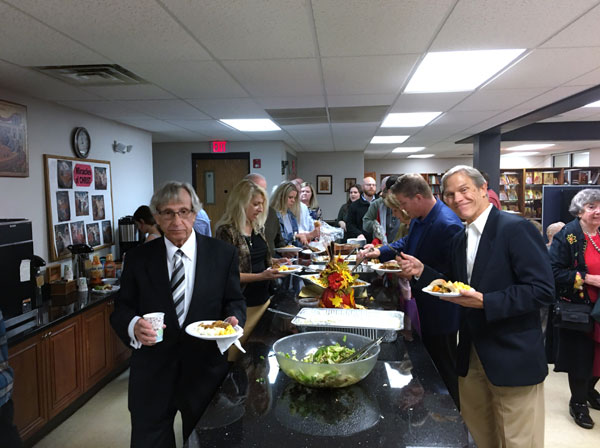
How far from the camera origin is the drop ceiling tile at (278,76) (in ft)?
10.1

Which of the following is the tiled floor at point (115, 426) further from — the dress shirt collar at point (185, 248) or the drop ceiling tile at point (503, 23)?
the drop ceiling tile at point (503, 23)

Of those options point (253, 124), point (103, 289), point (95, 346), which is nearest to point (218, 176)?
point (253, 124)

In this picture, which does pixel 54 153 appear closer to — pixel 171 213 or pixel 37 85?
pixel 37 85

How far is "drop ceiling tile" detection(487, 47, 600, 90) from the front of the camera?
116 inches

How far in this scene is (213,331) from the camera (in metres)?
1.50

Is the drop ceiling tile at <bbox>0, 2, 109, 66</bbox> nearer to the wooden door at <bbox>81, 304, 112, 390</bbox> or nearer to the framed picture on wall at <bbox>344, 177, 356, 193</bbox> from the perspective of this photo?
the wooden door at <bbox>81, 304, 112, 390</bbox>

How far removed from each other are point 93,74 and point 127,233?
2247mm

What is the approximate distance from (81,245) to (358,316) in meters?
3.14

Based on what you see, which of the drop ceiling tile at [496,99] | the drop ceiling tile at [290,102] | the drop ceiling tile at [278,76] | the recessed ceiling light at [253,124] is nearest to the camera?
the drop ceiling tile at [278,76]

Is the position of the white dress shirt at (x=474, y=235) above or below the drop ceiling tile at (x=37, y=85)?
below

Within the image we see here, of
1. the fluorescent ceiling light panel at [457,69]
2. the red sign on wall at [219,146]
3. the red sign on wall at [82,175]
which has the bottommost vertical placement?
the red sign on wall at [82,175]

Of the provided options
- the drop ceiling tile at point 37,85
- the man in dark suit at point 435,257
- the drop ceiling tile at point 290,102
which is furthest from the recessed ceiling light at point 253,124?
the man in dark suit at point 435,257

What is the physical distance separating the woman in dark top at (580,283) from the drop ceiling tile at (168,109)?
3.64 m

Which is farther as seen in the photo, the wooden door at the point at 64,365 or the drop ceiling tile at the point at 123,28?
the wooden door at the point at 64,365
